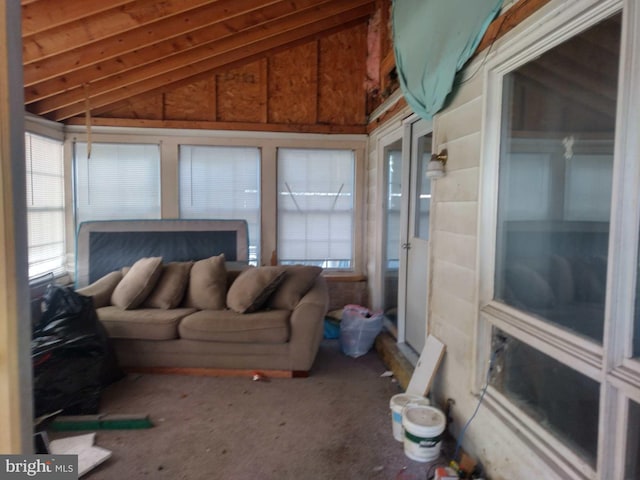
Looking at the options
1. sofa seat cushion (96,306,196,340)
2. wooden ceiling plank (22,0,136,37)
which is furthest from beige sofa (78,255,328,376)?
wooden ceiling plank (22,0,136,37)

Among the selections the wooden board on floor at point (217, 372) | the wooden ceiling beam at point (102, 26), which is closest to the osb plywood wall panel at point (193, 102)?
the wooden ceiling beam at point (102, 26)

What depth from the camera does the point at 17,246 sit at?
59 centimetres

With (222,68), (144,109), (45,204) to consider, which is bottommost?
(45,204)

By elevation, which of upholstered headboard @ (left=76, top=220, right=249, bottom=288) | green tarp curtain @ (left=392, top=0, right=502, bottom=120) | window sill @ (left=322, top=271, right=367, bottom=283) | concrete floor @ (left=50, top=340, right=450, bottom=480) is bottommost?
concrete floor @ (left=50, top=340, right=450, bottom=480)

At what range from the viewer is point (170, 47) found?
3.55m

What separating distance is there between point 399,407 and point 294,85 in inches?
149

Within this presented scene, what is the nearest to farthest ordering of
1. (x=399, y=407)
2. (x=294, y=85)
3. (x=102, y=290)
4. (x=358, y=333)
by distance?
(x=399, y=407) → (x=102, y=290) → (x=358, y=333) → (x=294, y=85)

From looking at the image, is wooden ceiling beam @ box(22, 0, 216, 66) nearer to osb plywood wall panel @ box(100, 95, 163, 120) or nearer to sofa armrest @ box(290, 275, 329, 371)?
osb plywood wall panel @ box(100, 95, 163, 120)

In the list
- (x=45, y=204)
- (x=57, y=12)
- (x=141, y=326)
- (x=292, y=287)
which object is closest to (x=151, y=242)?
(x=45, y=204)

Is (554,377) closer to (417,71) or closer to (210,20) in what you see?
(417,71)

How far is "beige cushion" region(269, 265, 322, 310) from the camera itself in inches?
137

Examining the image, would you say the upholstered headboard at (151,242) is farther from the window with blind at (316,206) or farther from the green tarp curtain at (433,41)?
the green tarp curtain at (433,41)

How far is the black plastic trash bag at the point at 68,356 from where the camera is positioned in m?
2.56

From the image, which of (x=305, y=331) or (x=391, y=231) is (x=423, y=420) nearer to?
(x=305, y=331)
